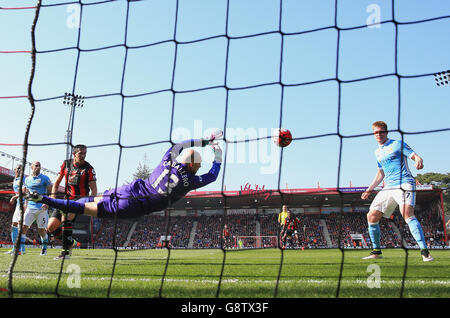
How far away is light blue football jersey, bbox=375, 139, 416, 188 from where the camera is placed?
18.3 feet

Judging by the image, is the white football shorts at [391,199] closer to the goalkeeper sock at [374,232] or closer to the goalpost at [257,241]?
the goalkeeper sock at [374,232]

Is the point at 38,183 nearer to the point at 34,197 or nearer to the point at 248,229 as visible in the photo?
the point at 34,197

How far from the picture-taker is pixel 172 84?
14.0 feet

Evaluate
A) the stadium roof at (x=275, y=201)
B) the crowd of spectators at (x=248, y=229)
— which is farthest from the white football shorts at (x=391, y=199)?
the crowd of spectators at (x=248, y=229)

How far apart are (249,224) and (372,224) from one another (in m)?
26.7

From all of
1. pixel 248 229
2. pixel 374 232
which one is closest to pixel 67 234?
pixel 374 232

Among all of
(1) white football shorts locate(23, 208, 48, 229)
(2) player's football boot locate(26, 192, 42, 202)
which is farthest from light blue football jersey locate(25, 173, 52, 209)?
(2) player's football boot locate(26, 192, 42, 202)

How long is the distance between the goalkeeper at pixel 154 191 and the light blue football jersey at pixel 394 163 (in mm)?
2654

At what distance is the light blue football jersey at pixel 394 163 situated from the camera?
557 cm

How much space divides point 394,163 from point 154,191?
139 inches

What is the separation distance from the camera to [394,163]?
5.65m

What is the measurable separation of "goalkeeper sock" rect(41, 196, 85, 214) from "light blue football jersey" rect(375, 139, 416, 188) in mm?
4335
